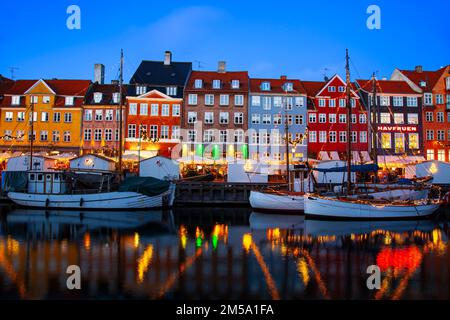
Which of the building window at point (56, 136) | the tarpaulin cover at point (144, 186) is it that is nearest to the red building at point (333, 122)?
the tarpaulin cover at point (144, 186)

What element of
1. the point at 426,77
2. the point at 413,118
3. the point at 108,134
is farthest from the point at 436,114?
the point at 108,134

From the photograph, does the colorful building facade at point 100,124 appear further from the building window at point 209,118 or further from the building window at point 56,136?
the building window at point 209,118

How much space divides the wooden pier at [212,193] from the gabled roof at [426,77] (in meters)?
29.3

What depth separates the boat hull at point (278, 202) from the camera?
30.6 m

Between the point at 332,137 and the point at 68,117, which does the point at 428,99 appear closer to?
the point at 332,137

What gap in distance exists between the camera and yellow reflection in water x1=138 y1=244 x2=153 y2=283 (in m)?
12.5

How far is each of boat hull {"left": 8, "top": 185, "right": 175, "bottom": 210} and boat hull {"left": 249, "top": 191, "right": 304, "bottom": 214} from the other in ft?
25.0

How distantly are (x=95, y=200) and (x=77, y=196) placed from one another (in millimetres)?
1563

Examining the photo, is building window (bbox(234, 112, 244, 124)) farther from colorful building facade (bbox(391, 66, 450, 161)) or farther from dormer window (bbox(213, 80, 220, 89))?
colorful building facade (bbox(391, 66, 450, 161))
